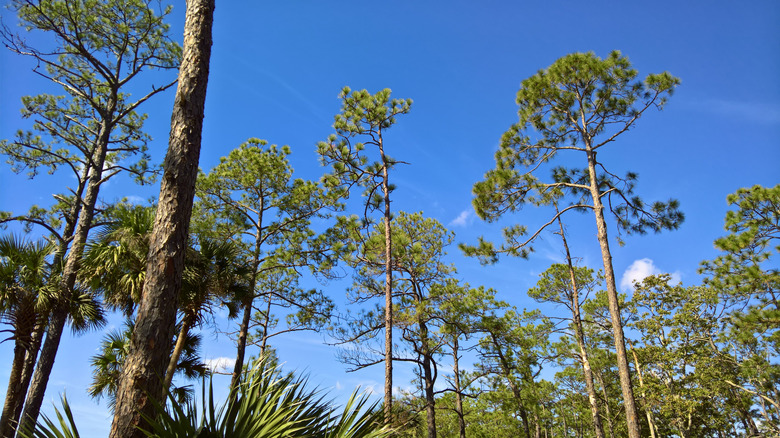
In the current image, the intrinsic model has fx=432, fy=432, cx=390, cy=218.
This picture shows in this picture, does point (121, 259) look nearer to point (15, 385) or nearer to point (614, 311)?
point (15, 385)

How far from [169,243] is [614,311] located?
8.91 meters

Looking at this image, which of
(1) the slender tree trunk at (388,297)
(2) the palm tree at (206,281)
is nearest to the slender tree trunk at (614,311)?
(1) the slender tree trunk at (388,297)

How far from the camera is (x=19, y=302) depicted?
8.16m

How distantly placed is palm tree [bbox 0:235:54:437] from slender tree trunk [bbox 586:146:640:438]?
453 inches

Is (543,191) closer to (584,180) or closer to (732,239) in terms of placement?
(584,180)

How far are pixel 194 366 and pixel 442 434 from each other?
27390 mm

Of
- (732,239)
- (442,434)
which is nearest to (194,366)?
(732,239)

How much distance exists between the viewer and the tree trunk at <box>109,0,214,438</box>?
3545mm

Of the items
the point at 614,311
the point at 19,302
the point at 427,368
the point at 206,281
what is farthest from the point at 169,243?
the point at 427,368

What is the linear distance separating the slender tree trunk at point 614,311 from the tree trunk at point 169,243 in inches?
328

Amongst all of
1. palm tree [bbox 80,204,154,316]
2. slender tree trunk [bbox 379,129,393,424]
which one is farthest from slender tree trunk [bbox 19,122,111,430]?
slender tree trunk [bbox 379,129,393,424]

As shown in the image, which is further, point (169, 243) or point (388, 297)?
point (388, 297)

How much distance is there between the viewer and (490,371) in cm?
1570

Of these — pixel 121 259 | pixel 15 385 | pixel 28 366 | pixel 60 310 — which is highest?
pixel 121 259
